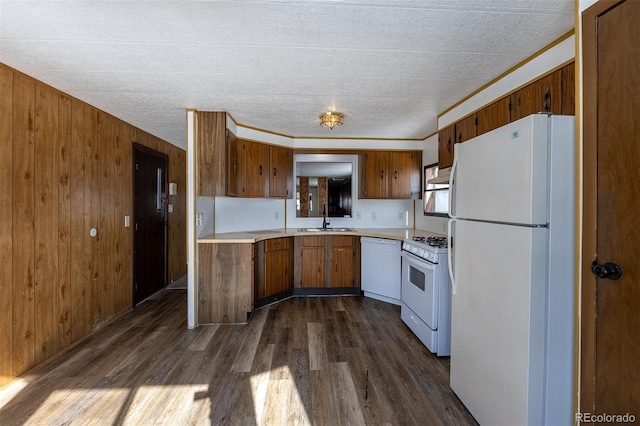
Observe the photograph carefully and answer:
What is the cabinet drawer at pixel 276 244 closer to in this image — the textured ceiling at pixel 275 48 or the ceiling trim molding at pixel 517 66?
the textured ceiling at pixel 275 48

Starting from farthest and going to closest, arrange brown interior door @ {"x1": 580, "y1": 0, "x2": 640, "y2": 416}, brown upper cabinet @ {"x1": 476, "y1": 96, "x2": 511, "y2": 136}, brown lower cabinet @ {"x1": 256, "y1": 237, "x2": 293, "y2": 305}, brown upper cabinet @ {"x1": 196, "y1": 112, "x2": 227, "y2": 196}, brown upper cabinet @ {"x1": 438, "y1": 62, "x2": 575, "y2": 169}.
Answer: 1. brown lower cabinet @ {"x1": 256, "y1": 237, "x2": 293, "y2": 305}
2. brown upper cabinet @ {"x1": 196, "y1": 112, "x2": 227, "y2": 196}
3. brown upper cabinet @ {"x1": 476, "y1": 96, "x2": 511, "y2": 136}
4. brown upper cabinet @ {"x1": 438, "y1": 62, "x2": 575, "y2": 169}
5. brown interior door @ {"x1": 580, "y1": 0, "x2": 640, "y2": 416}

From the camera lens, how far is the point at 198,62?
6.19 feet

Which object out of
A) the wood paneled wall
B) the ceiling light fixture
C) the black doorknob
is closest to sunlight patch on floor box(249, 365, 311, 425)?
the black doorknob

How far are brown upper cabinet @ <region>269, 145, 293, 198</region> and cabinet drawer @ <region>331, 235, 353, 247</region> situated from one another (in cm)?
90

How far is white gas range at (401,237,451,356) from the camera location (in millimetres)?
2295

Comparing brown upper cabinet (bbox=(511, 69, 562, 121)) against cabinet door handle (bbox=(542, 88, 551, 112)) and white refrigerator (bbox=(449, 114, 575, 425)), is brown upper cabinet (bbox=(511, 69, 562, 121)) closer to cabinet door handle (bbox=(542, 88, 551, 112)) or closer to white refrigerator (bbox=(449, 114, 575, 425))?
cabinet door handle (bbox=(542, 88, 551, 112))

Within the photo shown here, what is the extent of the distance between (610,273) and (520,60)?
4.92 ft

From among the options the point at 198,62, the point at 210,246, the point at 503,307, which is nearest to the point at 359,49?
the point at 198,62

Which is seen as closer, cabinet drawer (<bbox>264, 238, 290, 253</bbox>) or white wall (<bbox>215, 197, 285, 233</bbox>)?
cabinet drawer (<bbox>264, 238, 290, 253</bbox>)

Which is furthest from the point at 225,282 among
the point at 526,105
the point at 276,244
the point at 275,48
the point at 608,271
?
the point at 526,105

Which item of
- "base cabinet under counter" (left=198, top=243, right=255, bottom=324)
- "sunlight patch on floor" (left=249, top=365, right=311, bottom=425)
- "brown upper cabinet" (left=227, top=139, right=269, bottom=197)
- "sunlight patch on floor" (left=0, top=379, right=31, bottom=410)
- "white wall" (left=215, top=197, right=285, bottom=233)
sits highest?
"brown upper cabinet" (left=227, top=139, right=269, bottom=197)

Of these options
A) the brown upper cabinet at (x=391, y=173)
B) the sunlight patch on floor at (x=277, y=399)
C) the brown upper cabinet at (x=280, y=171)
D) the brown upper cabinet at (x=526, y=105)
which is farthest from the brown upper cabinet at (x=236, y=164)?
the brown upper cabinet at (x=526, y=105)

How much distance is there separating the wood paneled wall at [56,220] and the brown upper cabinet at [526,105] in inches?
138

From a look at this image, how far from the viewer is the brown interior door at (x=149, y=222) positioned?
135 inches
